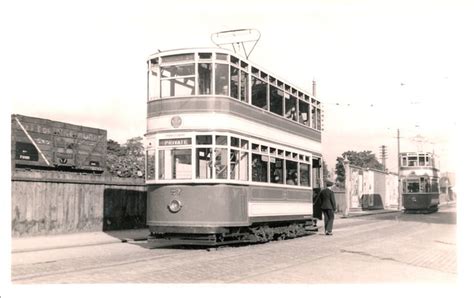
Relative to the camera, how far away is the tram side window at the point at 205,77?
504 inches

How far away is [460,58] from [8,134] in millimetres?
6769

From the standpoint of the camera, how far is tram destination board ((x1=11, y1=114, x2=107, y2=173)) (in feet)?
63.8

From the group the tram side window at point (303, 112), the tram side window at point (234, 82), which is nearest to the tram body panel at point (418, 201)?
the tram side window at point (303, 112)

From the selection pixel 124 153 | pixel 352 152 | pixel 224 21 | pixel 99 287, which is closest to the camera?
pixel 99 287

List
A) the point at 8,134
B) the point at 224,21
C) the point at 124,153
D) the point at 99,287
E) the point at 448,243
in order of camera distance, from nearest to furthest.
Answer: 1. the point at 99,287
2. the point at 8,134
3. the point at 224,21
4. the point at 448,243
5. the point at 124,153

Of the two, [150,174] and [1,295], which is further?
[150,174]

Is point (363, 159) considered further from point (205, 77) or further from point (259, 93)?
point (205, 77)

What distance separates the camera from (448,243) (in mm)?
14641

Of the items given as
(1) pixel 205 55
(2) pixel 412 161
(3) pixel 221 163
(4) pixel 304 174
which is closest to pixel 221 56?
(1) pixel 205 55

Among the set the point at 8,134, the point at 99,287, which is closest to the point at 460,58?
the point at 99,287

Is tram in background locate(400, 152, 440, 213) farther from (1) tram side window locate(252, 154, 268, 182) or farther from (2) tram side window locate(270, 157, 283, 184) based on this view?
(1) tram side window locate(252, 154, 268, 182)

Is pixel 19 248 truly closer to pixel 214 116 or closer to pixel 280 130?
pixel 214 116

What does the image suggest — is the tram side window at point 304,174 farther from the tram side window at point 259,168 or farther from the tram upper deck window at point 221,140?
→ the tram upper deck window at point 221,140

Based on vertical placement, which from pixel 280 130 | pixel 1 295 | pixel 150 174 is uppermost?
pixel 280 130
